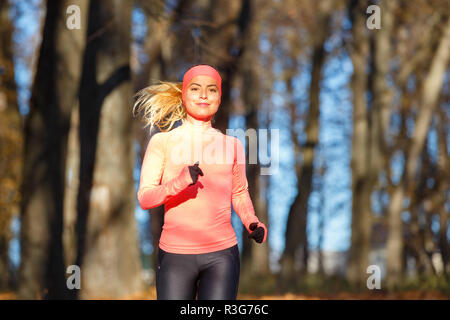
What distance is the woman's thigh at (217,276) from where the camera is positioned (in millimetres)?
4215

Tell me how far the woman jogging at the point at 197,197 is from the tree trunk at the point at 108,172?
618 cm

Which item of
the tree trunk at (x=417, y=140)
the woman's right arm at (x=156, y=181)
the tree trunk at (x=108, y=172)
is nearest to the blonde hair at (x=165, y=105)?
the woman's right arm at (x=156, y=181)

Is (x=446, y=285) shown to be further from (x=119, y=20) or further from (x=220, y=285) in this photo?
(x=220, y=285)

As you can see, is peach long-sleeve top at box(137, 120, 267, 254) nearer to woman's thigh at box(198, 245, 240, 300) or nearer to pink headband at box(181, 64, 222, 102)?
woman's thigh at box(198, 245, 240, 300)

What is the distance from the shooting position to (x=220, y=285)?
4.23 metres

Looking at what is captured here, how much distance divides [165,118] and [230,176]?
76cm

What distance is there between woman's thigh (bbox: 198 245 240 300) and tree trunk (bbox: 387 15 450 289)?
10916 millimetres

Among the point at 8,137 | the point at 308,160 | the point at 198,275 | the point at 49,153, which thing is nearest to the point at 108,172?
the point at 49,153

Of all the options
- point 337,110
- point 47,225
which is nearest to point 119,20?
point 47,225

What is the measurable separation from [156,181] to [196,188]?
25 centimetres

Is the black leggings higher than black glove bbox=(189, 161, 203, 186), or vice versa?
black glove bbox=(189, 161, 203, 186)

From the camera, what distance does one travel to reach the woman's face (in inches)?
180

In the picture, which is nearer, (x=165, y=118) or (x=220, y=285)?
(x=220, y=285)

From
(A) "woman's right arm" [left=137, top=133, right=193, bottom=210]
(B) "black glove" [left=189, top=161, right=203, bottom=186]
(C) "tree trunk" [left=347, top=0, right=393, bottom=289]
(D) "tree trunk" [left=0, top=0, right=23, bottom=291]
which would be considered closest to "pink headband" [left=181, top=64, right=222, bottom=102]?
(A) "woman's right arm" [left=137, top=133, right=193, bottom=210]
